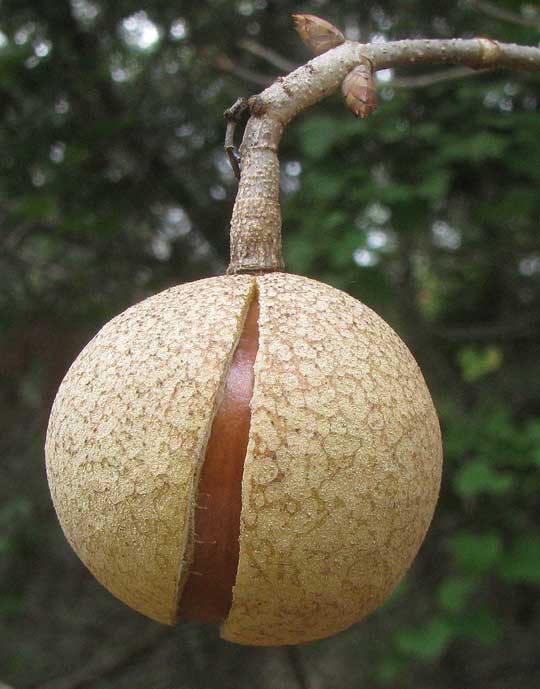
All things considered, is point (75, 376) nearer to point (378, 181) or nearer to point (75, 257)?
point (378, 181)

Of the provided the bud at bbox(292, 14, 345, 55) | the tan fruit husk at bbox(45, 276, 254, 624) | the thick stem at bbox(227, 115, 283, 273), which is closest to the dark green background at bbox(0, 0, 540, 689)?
the thick stem at bbox(227, 115, 283, 273)

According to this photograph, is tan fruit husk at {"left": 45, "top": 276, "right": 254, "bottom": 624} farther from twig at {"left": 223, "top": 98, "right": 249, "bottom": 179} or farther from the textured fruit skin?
twig at {"left": 223, "top": 98, "right": 249, "bottom": 179}

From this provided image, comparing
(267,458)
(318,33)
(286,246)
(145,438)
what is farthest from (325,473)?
(286,246)

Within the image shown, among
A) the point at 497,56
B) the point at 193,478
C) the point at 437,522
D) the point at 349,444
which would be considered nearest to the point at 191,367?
the point at 193,478

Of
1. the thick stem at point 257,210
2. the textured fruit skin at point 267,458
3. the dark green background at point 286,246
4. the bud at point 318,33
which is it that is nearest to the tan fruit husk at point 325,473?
the textured fruit skin at point 267,458

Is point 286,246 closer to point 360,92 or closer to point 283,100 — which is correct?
point 283,100
